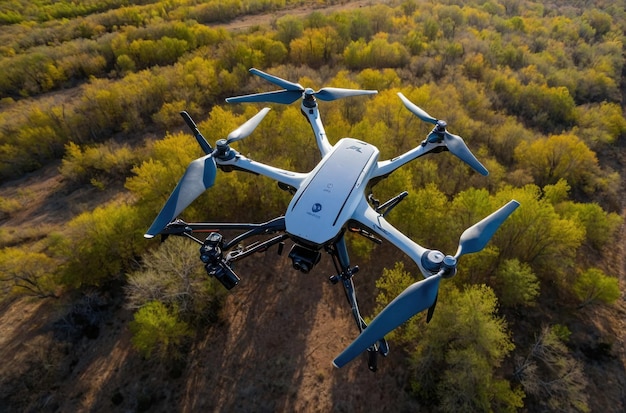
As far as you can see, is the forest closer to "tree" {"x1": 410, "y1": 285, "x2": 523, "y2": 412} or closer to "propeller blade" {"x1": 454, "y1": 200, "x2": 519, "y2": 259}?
"tree" {"x1": 410, "y1": 285, "x2": 523, "y2": 412}

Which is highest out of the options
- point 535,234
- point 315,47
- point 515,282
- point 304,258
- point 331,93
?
point 331,93

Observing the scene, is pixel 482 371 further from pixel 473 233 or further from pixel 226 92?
pixel 226 92

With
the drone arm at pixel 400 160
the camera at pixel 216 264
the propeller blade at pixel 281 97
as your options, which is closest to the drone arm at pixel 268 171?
the drone arm at pixel 400 160

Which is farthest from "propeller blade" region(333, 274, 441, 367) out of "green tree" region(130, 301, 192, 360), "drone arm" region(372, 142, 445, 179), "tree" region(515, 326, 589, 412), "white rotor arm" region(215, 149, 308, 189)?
"tree" region(515, 326, 589, 412)

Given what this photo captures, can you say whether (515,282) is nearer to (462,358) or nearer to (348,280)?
(462,358)

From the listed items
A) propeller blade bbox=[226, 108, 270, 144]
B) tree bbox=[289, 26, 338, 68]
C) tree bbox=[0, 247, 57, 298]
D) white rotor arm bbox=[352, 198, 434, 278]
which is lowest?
tree bbox=[0, 247, 57, 298]

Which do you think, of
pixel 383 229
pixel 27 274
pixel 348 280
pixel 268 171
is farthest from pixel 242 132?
pixel 27 274

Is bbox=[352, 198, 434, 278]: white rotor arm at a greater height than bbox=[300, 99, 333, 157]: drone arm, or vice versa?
bbox=[300, 99, 333, 157]: drone arm
